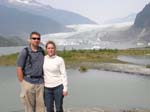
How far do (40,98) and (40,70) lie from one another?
1.84 feet

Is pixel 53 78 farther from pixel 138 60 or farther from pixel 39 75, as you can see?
pixel 138 60

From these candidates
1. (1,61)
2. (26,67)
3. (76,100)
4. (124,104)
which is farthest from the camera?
(1,61)

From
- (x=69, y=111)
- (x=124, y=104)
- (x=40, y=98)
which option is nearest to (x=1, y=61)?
(x=124, y=104)

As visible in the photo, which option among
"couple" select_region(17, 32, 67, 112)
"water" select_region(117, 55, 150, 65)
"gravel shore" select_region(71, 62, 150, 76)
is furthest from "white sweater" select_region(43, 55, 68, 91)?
"water" select_region(117, 55, 150, 65)

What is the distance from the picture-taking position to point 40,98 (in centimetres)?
723

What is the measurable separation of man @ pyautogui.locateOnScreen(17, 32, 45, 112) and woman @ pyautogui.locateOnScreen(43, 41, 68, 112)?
11 cm

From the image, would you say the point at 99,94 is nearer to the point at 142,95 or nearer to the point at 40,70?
the point at 142,95

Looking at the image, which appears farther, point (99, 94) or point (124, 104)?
point (99, 94)

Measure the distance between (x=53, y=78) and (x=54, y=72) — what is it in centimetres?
12

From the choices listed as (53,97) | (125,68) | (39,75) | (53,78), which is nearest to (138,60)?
(125,68)

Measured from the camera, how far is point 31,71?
23.0 ft

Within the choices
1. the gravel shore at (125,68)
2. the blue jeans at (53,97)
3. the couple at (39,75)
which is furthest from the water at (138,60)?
the couple at (39,75)

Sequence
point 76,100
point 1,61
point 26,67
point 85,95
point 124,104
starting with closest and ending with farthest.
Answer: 1. point 26,67
2. point 124,104
3. point 76,100
4. point 85,95
5. point 1,61

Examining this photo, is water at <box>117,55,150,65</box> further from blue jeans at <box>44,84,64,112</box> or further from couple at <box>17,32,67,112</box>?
couple at <box>17,32,67,112</box>
